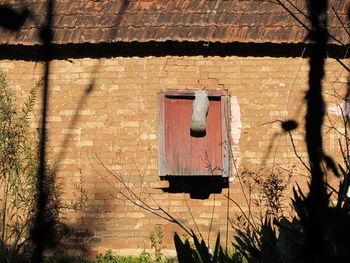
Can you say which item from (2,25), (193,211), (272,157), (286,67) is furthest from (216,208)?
(2,25)

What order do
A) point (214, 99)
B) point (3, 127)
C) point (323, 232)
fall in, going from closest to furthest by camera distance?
1. point (323, 232)
2. point (3, 127)
3. point (214, 99)

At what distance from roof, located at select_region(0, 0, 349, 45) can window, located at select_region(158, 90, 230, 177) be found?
0.84 m

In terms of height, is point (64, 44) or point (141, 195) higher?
point (64, 44)

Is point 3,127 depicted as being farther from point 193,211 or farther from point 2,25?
point 193,211

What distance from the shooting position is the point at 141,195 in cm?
763

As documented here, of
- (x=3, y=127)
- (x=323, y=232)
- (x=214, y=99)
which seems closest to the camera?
(x=323, y=232)

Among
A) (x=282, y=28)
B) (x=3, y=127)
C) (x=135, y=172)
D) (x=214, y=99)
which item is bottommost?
(x=135, y=172)

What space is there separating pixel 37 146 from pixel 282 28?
12.6 feet

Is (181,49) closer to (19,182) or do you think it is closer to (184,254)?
(19,182)

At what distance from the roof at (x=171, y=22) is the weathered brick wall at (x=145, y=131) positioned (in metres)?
0.37

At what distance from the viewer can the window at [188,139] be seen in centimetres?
730

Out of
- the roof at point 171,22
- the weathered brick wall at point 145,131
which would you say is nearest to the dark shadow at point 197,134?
the weathered brick wall at point 145,131

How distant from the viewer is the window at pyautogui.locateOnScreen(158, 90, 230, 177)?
7.30 metres

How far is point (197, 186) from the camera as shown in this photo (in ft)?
25.2
